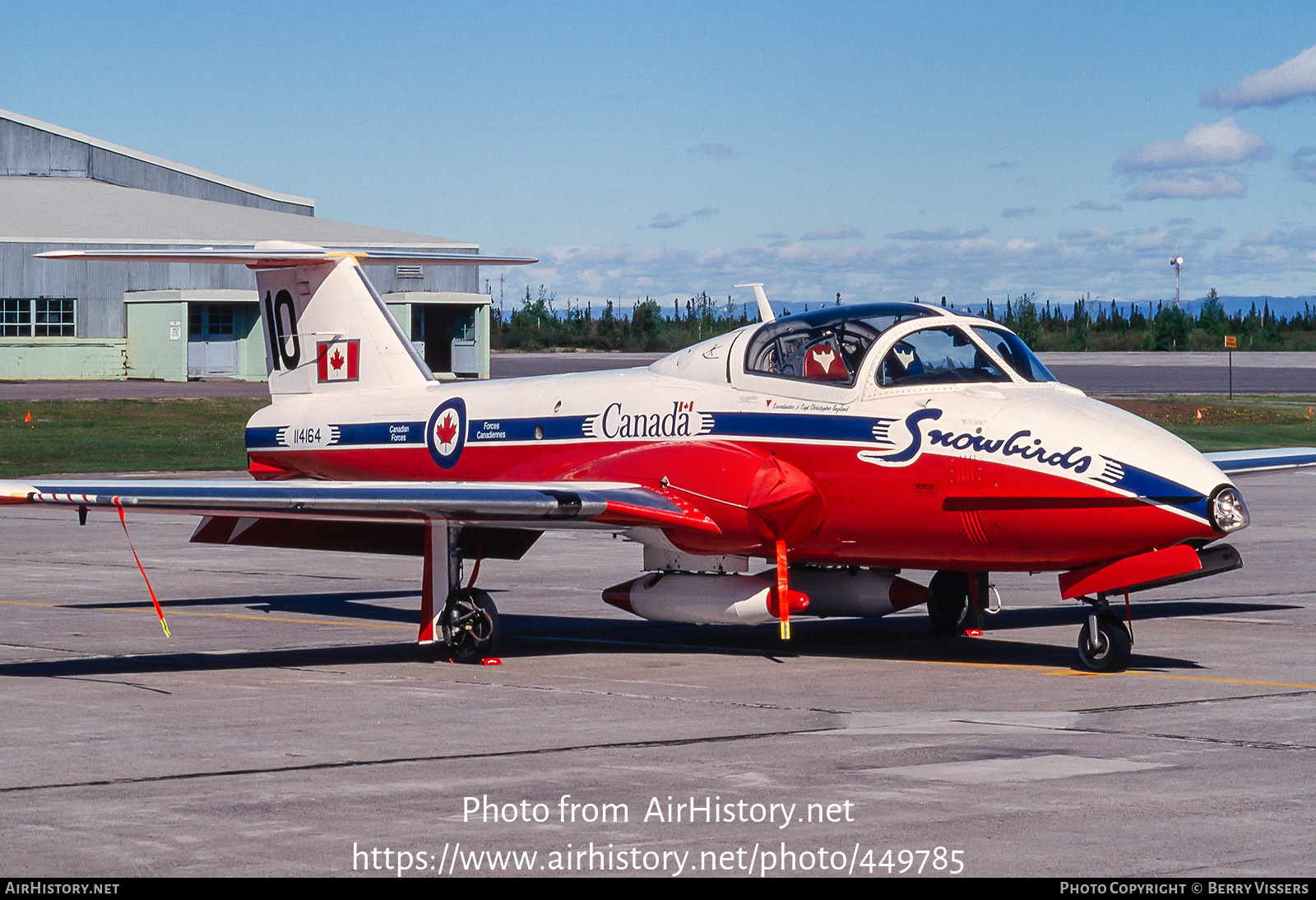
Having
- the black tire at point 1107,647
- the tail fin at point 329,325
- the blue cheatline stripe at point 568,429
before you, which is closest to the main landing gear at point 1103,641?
the black tire at point 1107,647

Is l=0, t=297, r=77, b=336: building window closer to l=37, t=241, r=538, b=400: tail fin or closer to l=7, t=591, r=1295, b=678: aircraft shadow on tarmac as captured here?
l=7, t=591, r=1295, b=678: aircraft shadow on tarmac

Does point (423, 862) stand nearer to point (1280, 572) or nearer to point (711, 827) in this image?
point (711, 827)

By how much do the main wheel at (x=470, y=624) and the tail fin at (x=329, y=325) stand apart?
150 inches

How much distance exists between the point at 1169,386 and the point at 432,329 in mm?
34928

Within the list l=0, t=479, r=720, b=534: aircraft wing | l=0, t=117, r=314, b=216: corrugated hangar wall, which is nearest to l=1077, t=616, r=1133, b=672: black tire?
l=0, t=479, r=720, b=534: aircraft wing

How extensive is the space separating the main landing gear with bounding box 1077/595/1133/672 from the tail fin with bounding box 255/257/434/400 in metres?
7.59

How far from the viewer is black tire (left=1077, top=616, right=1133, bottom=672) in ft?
42.1

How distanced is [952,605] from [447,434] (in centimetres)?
522

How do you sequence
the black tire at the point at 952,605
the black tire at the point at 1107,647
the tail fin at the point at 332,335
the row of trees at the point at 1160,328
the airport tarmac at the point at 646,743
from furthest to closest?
the row of trees at the point at 1160,328 → the tail fin at the point at 332,335 → the black tire at the point at 952,605 → the black tire at the point at 1107,647 → the airport tarmac at the point at 646,743

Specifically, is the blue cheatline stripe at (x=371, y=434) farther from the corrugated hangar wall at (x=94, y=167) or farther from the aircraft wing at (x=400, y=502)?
the corrugated hangar wall at (x=94, y=167)

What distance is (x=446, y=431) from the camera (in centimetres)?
1614

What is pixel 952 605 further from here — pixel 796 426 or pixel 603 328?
pixel 603 328

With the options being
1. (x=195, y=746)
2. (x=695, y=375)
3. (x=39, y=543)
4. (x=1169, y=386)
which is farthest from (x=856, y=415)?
(x=1169, y=386)

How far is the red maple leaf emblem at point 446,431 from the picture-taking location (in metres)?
16.1
